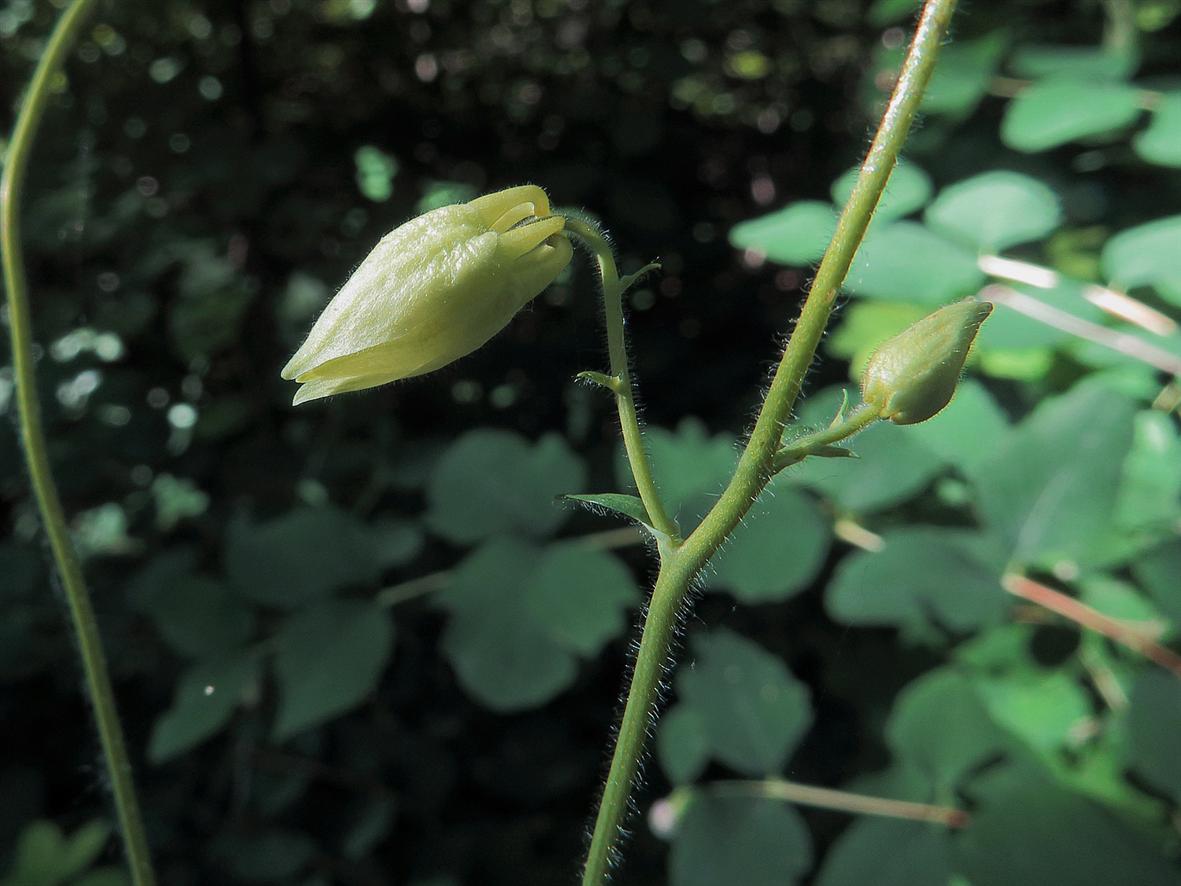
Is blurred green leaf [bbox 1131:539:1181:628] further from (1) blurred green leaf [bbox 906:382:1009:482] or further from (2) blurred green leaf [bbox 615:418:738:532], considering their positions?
(2) blurred green leaf [bbox 615:418:738:532]

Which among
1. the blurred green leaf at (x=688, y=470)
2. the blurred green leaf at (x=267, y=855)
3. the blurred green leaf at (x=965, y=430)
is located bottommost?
the blurred green leaf at (x=267, y=855)

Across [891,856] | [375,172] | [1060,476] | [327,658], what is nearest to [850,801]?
[891,856]

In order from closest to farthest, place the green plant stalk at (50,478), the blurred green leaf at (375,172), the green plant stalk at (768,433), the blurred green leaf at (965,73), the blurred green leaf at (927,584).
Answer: the green plant stalk at (768,433) < the green plant stalk at (50,478) < the blurred green leaf at (927,584) < the blurred green leaf at (965,73) < the blurred green leaf at (375,172)

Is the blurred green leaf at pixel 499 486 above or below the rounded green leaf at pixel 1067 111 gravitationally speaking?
below

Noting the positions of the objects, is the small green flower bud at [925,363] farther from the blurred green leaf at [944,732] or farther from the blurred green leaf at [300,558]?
the blurred green leaf at [300,558]

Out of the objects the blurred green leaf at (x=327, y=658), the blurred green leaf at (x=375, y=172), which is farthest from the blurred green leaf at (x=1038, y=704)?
the blurred green leaf at (x=375, y=172)

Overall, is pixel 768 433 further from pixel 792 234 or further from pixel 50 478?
pixel 792 234
